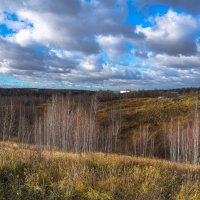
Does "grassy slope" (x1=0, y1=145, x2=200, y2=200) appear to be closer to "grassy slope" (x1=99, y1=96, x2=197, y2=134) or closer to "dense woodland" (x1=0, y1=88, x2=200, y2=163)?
"dense woodland" (x1=0, y1=88, x2=200, y2=163)

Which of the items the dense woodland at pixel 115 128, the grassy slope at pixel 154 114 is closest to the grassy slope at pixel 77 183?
the dense woodland at pixel 115 128

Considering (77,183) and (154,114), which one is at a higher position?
(77,183)

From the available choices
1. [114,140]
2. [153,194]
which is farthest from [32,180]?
[114,140]

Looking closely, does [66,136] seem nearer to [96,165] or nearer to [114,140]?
[114,140]

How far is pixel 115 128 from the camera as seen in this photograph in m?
85.8

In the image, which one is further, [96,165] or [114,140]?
[114,140]

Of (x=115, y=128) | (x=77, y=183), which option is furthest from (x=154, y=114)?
(x=77, y=183)

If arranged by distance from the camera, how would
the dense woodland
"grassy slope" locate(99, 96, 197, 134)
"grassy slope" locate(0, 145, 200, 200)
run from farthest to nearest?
1. "grassy slope" locate(99, 96, 197, 134)
2. the dense woodland
3. "grassy slope" locate(0, 145, 200, 200)

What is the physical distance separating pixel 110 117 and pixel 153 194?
91413 mm

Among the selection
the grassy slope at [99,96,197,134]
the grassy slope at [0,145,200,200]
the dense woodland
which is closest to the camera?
the grassy slope at [0,145,200,200]

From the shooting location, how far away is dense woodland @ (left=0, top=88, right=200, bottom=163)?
6069 cm

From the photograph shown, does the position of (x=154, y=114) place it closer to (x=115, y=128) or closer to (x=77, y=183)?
(x=115, y=128)

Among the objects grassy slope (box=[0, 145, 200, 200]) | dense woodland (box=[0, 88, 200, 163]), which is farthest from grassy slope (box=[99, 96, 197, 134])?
grassy slope (box=[0, 145, 200, 200])

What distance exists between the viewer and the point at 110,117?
3905 inches
